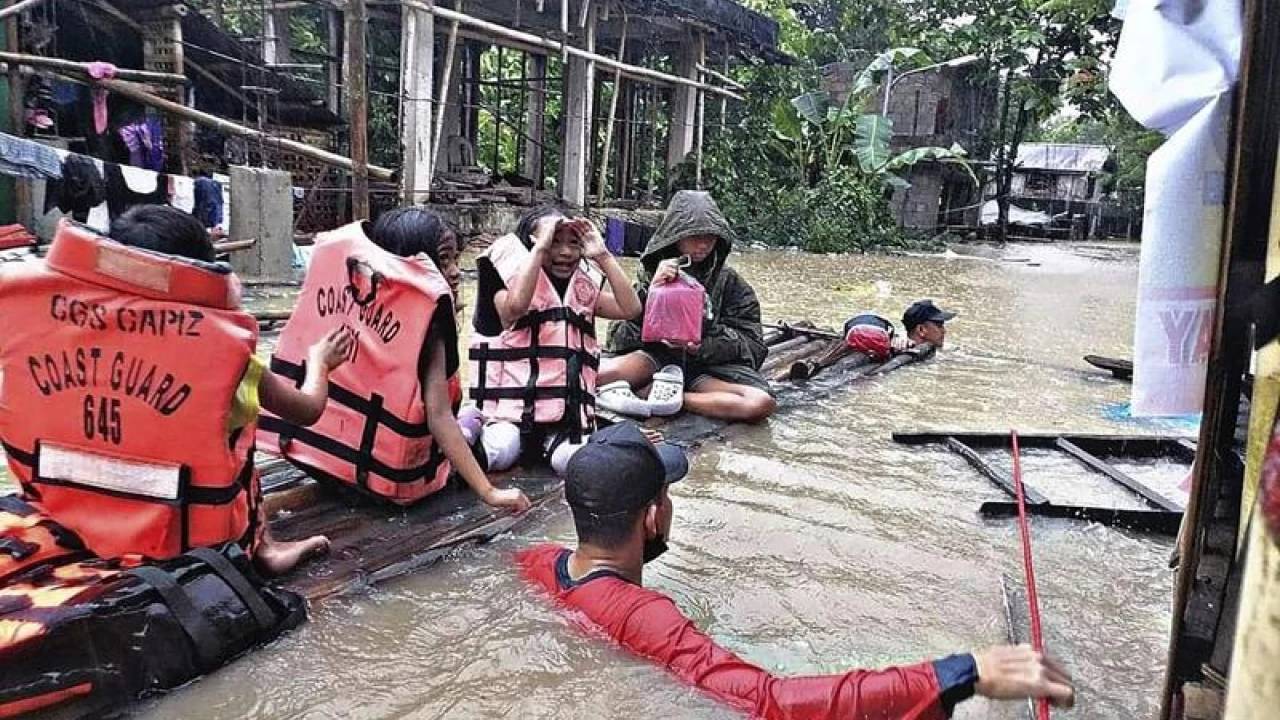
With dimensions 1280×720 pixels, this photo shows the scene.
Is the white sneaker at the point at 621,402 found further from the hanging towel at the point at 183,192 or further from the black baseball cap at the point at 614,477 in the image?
the hanging towel at the point at 183,192

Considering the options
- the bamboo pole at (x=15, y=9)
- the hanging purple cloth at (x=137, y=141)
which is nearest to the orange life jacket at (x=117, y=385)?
the bamboo pole at (x=15, y=9)

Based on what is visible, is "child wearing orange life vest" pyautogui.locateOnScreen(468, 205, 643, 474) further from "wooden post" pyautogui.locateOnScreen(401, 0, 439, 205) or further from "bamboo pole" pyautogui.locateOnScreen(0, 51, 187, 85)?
"wooden post" pyautogui.locateOnScreen(401, 0, 439, 205)

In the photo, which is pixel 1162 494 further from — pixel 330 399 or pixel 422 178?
pixel 422 178

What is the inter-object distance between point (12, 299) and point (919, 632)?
274cm

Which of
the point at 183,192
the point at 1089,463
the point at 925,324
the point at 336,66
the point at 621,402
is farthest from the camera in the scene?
the point at 336,66

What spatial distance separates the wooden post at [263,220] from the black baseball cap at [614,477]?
→ 7686 millimetres

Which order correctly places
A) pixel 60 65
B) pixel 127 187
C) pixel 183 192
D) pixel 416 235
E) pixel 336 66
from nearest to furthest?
pixel 416 235, pixel 60 65, pixel 127 187, pixel 183 192, pixel 336 66

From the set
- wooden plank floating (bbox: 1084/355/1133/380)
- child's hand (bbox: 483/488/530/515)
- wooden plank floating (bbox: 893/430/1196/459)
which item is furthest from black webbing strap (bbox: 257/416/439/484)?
wooden plank floating (bbox: 1084/355/1133/380)

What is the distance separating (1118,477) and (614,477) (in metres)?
3.22

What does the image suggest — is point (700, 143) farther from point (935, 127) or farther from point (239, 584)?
point (239, 584)

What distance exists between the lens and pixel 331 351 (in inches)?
125

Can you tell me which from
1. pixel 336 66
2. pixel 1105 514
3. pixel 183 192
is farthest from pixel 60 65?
pixel 1105 514

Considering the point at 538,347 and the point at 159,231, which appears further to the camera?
the point at 538,347

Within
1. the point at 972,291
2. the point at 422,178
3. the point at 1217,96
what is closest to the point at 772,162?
the point at 972,291
